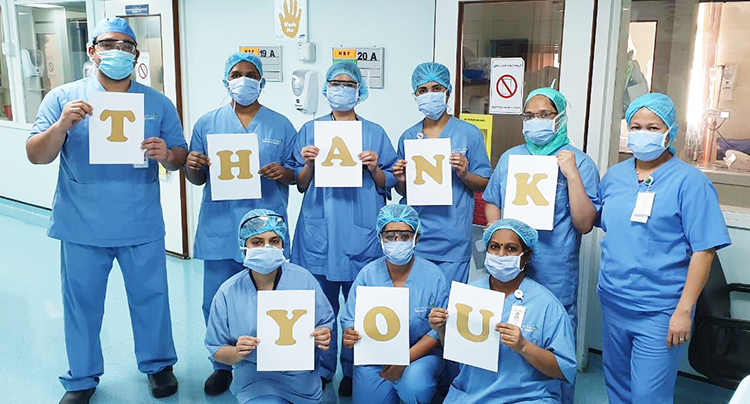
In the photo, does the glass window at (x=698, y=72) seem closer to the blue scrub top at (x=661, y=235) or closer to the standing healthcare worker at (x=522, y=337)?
the blue scrub top at (x=661, y=235)

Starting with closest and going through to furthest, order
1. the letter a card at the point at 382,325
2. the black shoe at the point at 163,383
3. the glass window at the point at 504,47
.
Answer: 1. the letter a card at the point at 382,325
2. the black shoe at the point at 163,383
3. the glass window at the point at 504,47

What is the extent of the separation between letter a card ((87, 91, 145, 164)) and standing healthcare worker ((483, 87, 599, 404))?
1.56 m

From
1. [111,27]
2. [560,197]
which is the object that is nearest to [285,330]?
[560,197]

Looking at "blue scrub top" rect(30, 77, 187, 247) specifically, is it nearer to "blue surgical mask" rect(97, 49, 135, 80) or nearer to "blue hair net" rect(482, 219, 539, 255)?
"blue surgical mask" rect(97, 49, 135, 80)

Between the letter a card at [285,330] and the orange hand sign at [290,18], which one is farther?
the orange hand sign at [290,18]

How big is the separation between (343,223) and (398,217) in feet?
1.49

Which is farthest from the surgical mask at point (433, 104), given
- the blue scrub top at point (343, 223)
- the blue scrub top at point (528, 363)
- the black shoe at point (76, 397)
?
the black shoe at point (76, 397)

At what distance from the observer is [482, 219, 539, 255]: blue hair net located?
7.02ft

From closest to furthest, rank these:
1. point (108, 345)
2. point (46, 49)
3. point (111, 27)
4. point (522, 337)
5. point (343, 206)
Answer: point (522, 337) → point (111, 27) → point (343, 206) → point (108, 345) → point (46, 49)

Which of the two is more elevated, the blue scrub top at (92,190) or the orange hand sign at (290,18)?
the orange hand sign at (290,18)

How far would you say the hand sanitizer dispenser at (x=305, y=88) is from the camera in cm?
384

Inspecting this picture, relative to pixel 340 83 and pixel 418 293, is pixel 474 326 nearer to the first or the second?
pixel 418 293

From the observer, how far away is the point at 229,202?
2.82m

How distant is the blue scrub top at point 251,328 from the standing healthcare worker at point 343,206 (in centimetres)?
38
